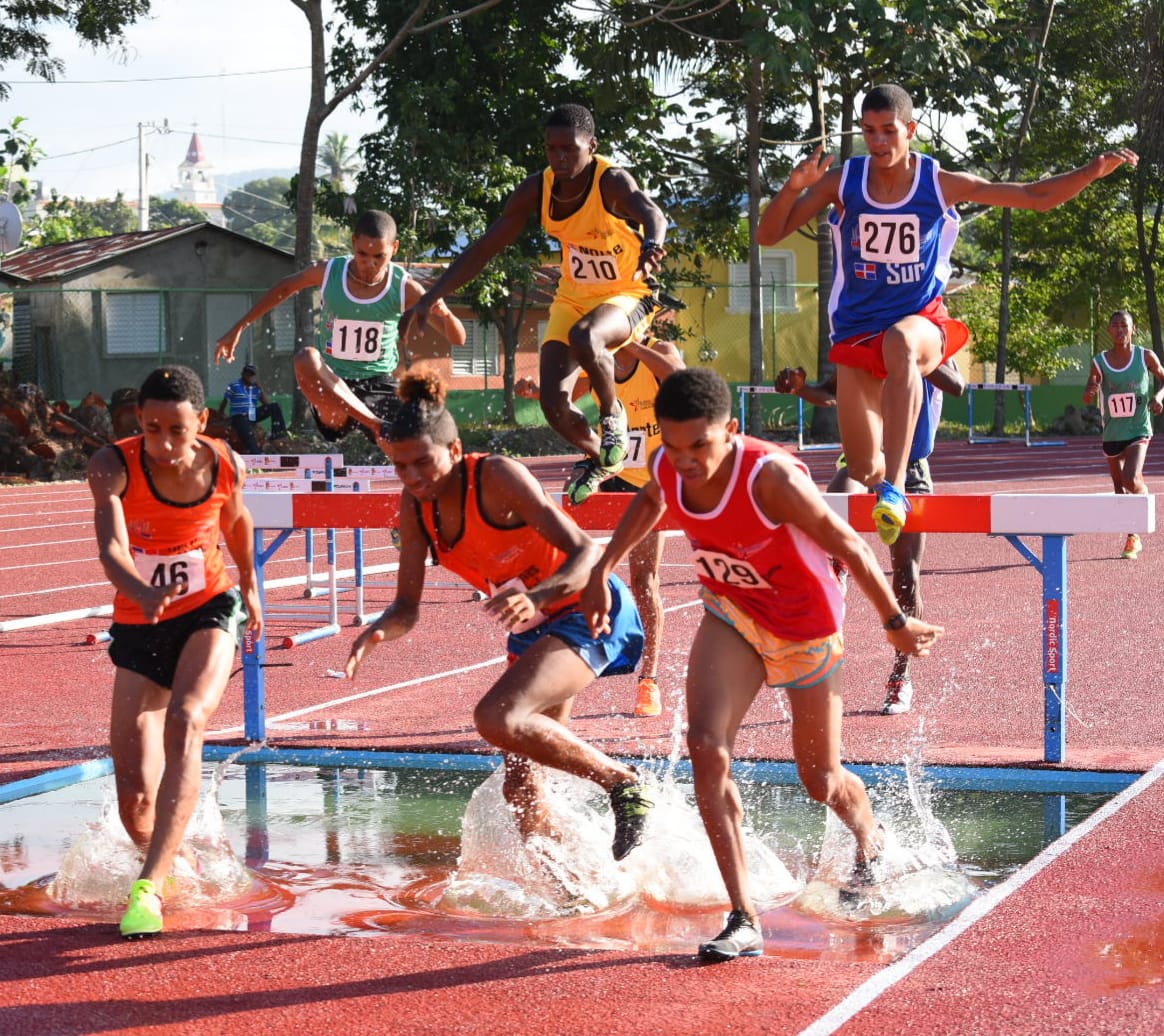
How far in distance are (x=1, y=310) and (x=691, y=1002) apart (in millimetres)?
29986

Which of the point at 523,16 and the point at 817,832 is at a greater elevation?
the point at 523,16

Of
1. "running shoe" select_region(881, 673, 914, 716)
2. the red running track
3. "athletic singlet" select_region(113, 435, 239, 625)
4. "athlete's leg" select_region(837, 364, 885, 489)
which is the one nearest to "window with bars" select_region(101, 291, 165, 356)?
the red running track

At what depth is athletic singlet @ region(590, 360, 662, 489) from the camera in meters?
8.66

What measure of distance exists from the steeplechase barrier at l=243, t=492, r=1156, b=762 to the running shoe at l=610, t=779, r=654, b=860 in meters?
1.05

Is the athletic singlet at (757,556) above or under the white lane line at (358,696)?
Answer: above

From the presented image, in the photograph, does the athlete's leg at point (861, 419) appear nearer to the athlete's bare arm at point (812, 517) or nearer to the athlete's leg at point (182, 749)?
the athlete's bare arm at point (812, 517)

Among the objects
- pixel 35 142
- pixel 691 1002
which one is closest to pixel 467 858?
pixel 691 1002

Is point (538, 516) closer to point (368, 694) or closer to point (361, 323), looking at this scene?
point (368, 694)

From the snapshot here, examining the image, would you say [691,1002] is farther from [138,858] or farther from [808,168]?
[808,168]

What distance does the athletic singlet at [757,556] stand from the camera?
491 centimetres

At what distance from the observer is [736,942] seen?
15.4 feet

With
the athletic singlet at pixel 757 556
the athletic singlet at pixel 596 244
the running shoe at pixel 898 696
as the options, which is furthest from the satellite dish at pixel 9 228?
the athletic singlet at pixel 757 556

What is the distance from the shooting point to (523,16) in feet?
105

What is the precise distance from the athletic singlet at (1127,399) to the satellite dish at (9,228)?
1512 centimetres
